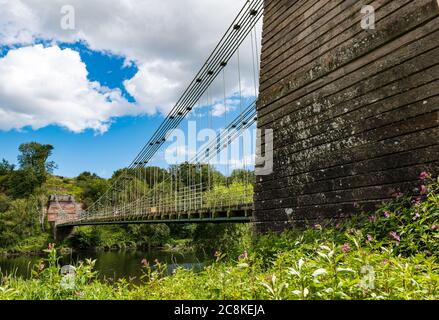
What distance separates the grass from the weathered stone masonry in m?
0.40

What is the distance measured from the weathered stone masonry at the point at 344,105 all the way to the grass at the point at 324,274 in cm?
40

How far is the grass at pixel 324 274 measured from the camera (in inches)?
69.6

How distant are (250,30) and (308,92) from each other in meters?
3.81

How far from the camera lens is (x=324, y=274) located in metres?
1.94

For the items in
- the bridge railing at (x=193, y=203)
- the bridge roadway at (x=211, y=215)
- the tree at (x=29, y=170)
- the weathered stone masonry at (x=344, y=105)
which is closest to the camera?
the weathered stone masonry at (x=344, y=105)

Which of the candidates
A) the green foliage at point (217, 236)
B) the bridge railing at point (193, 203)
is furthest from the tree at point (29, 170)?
the green foliage at point (217, 236)

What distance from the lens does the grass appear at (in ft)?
5.80

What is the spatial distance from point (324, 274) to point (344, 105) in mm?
3115

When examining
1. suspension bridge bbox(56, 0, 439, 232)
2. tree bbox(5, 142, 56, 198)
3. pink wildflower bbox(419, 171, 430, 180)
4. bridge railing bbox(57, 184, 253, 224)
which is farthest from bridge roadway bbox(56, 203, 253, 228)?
tree bbox(5, 142, 56, 198)

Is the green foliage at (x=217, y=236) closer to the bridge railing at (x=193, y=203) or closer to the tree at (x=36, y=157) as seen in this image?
the bridge railing at (x=193, y=203)

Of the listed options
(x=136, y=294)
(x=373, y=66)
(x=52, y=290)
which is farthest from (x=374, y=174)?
(x=52, y=290)

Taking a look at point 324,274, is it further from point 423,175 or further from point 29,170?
point 29,170

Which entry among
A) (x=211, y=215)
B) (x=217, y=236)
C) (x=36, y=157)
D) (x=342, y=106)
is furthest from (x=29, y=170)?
(x=342, y=106)

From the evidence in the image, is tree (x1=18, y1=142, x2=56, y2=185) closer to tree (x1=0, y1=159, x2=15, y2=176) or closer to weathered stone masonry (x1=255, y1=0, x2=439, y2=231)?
tree (x1=0, y1=159, x2=15, y2=176)
